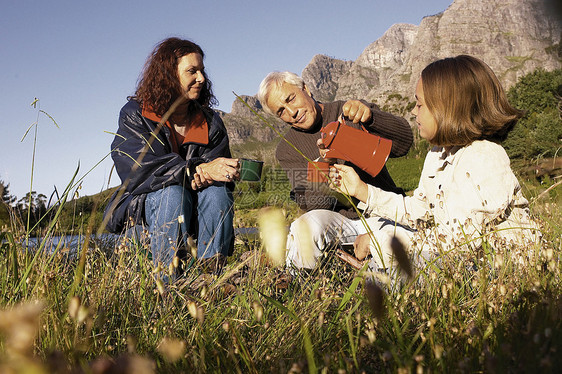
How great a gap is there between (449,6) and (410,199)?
446 ft

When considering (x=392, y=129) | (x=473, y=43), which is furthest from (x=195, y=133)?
(x=473, y=43)

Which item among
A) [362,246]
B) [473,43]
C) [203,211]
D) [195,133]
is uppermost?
[473,43]

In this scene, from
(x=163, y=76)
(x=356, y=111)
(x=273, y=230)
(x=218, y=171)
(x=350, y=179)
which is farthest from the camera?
(x=163, y=76)

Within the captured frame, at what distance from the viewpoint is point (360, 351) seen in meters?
1.33

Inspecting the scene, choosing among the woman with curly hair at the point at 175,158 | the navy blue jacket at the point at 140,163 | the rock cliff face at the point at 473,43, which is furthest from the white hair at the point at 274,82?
the rock cliff face at the point at 473,43

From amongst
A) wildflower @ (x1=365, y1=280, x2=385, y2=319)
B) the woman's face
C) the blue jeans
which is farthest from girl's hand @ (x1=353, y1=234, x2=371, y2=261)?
the woman's face

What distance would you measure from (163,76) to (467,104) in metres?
2.59

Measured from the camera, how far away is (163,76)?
3.89 m

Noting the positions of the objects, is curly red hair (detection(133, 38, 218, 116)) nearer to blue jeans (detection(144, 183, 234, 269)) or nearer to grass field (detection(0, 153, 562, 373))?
blue jeans (detection(144, 183, 234, 269))

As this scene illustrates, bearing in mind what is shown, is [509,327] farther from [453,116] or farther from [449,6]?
[449,6]

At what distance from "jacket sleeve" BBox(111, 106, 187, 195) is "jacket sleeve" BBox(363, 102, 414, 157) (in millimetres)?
1608

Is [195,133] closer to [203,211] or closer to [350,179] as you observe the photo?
[203,211]

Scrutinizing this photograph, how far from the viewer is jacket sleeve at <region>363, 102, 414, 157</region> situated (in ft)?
11.7

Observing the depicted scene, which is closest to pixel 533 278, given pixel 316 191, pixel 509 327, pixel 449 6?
pixel 509 327
